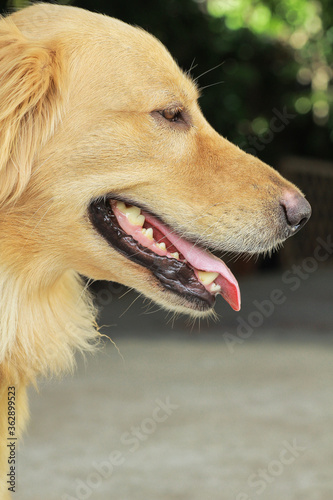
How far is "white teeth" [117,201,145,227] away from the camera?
257 cm

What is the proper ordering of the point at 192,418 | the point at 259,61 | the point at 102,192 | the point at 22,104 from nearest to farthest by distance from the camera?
1. the point at 22,104
2. the point at 102,192
3. the point at 192,418
4. the point at 259,61

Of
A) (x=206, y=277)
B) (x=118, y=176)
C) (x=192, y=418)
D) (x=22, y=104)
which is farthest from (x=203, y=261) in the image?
(x=192, y=418)

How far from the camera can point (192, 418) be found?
5676mm

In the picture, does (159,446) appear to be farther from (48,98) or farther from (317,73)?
(317,73)

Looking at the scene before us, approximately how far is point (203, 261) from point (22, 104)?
894 millimetres

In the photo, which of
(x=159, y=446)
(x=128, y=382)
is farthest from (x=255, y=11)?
(x=159, y=446)

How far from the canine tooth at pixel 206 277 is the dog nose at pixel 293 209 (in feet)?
1.14

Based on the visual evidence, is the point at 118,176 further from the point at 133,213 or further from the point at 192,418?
the point at 192,418

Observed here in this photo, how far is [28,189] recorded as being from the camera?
2.40 m

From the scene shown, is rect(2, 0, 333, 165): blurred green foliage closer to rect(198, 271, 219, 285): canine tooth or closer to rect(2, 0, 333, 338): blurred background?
rect(2, 0, 333, 338): blurred background

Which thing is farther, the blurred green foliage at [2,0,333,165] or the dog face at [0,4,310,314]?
the blurred green foliage at [2,0,333,165]

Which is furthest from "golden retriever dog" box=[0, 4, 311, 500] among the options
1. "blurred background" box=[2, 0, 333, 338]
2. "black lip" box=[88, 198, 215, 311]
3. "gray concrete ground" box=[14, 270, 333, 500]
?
"blurred background" box=[2, 0, 333, 338]

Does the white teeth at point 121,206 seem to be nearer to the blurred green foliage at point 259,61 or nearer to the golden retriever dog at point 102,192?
the golden retriever dog at point 102,192

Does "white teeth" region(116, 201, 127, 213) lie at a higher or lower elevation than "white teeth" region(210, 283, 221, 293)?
higher
